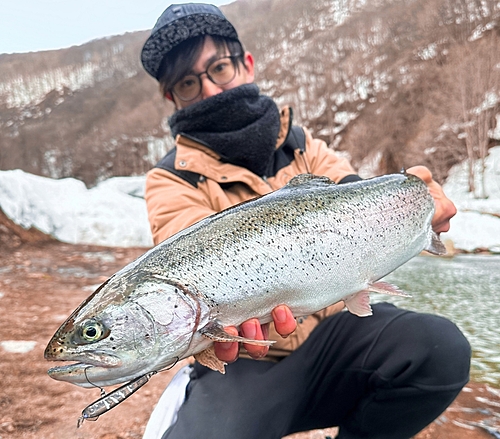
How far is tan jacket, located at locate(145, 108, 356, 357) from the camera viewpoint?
2244mm

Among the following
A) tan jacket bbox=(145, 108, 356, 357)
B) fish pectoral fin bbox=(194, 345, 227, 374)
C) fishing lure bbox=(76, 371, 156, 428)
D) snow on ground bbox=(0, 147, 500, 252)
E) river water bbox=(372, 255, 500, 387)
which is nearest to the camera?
fishing lure bbox=(76, 371, 156, 428)

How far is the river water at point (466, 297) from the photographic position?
4043mm

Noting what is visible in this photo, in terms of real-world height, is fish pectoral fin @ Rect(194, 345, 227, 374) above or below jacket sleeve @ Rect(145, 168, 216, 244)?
below

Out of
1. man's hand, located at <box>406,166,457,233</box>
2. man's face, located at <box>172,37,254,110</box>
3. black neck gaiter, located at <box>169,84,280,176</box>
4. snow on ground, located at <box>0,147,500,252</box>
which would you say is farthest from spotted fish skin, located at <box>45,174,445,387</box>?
snow on ground, located at <box>0,147,500,252</box>

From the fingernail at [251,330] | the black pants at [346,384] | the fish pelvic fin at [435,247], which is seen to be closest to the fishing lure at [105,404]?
the fingernail at [251,330]

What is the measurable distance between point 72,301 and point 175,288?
5.23 meters

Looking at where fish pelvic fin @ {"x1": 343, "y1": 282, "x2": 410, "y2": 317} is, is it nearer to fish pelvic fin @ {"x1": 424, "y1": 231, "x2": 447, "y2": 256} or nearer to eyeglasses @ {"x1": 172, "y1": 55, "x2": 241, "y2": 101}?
fish pelvic fin @ {"x1": 424, "y1": 231, "x2": 447, "y2": 256}

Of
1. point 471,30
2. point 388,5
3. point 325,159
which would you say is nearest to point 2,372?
point 325,159

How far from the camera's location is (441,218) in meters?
2.09

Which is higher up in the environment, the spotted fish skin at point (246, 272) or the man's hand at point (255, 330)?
the spotted fish skin at point (246, 272)

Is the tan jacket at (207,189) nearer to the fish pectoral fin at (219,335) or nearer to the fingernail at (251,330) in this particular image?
the fingernail at (251,330)

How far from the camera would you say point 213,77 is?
2.65 metres

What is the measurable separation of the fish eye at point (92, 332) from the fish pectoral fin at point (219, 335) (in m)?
0.33

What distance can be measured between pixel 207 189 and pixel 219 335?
1250 millimetres
